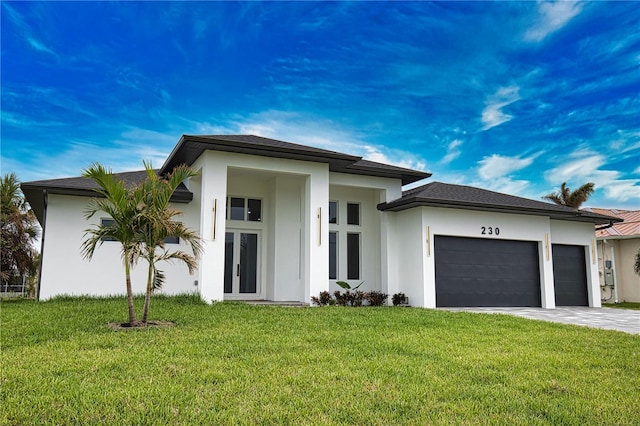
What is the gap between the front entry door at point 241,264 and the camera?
15.1 meters

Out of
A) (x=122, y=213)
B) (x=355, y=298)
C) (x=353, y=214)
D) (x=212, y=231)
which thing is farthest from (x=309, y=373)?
(x=353, y=214)

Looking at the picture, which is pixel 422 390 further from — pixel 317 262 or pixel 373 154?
pixel 373 154

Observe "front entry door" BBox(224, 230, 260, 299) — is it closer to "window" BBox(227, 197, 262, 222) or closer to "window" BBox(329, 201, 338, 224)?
"window" BBox(227, 197, 262, 222)

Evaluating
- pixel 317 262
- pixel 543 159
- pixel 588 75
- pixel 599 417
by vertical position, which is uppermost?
pixel 588 75

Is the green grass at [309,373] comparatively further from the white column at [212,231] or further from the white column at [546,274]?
the white column at [546,274]

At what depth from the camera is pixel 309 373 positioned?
5508 mm

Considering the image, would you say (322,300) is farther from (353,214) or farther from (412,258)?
(353,214)

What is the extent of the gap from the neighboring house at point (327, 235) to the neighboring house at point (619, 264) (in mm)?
6488

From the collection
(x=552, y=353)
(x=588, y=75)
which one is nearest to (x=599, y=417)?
(x=552, y=353)

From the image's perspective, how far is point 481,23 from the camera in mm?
14227

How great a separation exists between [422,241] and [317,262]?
11.3 feet

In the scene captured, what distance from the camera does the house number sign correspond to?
15430 millimetres

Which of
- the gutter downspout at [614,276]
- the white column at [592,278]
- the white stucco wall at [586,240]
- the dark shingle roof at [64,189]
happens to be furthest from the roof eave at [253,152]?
the gutter downspout at [614,276]

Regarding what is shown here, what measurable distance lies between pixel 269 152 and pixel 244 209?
3365 millimetres
